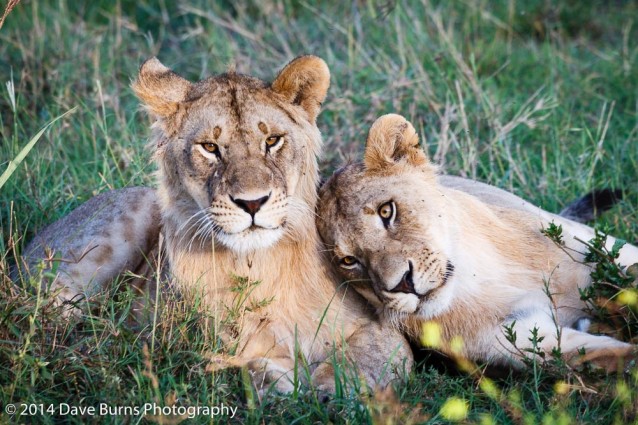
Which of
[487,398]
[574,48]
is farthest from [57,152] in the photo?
[574,48]

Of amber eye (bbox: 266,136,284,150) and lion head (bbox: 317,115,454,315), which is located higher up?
amber eye (bbox: 266,136,284,150)

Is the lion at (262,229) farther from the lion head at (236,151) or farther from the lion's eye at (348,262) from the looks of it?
the lion's eye at (348,262)

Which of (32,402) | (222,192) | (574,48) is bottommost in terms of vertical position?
(574,48)

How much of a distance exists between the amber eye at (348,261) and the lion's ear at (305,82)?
2.05ft

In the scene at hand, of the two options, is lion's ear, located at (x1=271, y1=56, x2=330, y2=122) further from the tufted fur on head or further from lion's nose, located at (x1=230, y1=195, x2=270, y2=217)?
lion's nose, located at (x1=230, y1=195, x2=270, y2=217)

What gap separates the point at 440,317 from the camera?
3713 mm

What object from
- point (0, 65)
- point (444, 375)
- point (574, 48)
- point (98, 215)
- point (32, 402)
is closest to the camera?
point (32, 402)

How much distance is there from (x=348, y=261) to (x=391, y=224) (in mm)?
247

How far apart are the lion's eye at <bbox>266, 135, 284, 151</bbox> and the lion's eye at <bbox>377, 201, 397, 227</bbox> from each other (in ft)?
1.61

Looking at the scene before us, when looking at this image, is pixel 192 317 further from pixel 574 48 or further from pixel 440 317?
pixel 574 48

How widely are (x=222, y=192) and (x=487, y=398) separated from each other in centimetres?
126

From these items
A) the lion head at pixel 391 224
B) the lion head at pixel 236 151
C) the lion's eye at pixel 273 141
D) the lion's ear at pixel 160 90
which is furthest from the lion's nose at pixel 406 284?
the lion's ear at pixel 160 90

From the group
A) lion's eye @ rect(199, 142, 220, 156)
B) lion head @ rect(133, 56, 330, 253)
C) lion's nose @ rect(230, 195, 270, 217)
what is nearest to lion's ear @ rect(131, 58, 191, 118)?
lion head @ rect(133, 56, 330, 253)

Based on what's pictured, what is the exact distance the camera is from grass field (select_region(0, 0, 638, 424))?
126 inches
